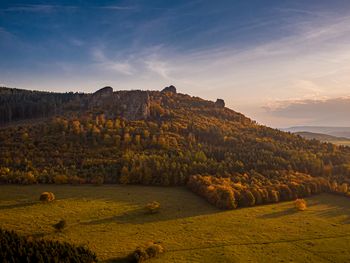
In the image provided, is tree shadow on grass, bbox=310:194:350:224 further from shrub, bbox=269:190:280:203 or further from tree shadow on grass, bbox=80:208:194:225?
tree shadow on grass, bbox=80:208:194:225

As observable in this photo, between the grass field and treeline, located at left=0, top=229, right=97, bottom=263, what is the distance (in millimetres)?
5830

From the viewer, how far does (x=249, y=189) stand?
115m

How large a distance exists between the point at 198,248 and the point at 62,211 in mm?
40710

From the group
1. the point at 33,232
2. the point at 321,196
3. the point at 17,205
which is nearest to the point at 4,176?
the point at 17,205

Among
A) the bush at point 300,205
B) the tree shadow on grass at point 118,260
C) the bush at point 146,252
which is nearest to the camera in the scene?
the tree shadow on grass at point 118,260

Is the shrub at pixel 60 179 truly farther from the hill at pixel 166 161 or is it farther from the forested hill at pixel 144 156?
the forested hill at pixel 144 156

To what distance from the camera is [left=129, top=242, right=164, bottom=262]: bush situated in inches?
2482

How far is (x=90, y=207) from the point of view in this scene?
91875 mm

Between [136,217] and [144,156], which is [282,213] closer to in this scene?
[136,217]

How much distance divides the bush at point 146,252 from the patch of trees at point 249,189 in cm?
4087

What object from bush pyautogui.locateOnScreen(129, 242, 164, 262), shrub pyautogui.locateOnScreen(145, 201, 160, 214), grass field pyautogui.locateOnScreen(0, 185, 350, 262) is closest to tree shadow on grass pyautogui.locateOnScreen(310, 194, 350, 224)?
grass field pyautogui.locateOnScreen(0, 185, 350, 262)

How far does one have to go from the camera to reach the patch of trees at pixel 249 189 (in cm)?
10678

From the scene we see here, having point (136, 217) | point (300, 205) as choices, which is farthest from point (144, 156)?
point (300, 205)

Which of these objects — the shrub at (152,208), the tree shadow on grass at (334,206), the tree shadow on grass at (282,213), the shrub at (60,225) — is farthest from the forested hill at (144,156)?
the shrub at (60,225)
